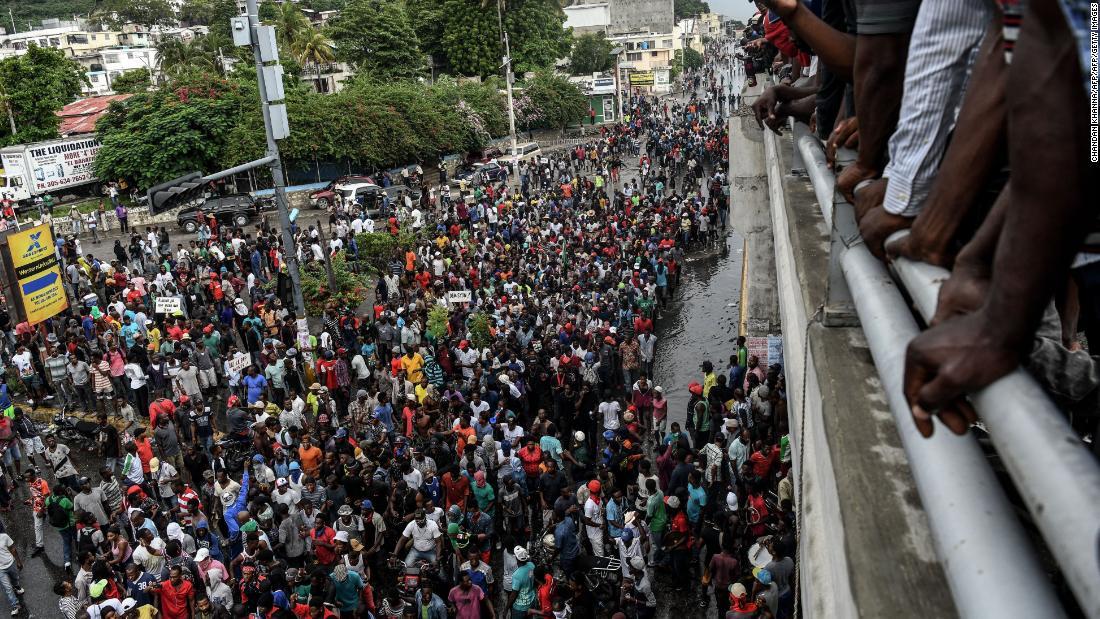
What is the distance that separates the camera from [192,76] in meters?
37.5

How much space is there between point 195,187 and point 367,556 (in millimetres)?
5925

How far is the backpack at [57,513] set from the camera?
10.4m

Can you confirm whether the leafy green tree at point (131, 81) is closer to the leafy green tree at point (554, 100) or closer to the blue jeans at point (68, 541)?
the leafy green tree at point (554, 100)

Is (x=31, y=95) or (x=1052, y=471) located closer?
(x=1052, y=471)

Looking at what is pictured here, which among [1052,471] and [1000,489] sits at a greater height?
[1052,471]

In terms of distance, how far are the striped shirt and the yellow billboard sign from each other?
17631 millimetres

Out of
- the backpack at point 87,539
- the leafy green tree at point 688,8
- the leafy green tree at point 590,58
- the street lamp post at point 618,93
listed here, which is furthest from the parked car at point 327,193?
the leafy green tree at point 688,8

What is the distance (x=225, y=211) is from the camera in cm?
2978

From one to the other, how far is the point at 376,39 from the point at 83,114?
15.7 metres

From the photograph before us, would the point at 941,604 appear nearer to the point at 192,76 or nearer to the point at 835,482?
the point at 835,482

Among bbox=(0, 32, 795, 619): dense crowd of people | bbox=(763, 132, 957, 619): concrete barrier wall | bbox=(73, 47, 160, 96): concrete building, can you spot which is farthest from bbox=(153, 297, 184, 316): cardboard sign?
bbox=(73, 47, 160, 96): concrete building

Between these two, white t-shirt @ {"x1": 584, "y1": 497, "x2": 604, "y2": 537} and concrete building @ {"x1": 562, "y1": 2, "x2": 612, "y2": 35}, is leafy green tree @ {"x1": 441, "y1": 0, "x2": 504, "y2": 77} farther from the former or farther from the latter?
concrete building @ {"x1": 562, "y1": 2, "x2": 612, "y2": 35}

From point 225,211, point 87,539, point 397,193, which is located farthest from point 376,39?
point 87,539

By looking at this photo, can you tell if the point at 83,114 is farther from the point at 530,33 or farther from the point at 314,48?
the point at 530,33
